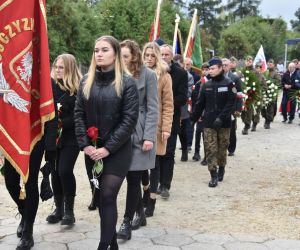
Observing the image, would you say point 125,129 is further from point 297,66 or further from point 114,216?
point 297,66

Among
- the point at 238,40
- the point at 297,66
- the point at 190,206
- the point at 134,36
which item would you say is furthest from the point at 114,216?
the point at 238,40

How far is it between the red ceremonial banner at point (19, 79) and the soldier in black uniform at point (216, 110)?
11.1 feet

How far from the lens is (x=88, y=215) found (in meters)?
5.80

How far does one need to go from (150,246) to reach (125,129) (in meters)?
1.26

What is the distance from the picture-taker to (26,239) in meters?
4.62

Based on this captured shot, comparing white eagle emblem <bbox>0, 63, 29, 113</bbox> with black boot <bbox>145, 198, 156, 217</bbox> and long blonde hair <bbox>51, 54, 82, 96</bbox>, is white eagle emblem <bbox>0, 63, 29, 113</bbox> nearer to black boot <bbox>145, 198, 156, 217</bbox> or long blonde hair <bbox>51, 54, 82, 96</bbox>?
long blonde hair <bbox>51, 54, 82, 96</bbox>

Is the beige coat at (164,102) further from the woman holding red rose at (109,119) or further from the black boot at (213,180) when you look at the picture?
the black boot at (213,180)

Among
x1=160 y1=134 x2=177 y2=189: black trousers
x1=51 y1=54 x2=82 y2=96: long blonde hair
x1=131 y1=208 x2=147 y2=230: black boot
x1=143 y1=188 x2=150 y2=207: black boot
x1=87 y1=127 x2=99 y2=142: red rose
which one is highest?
x1=51 y1=54 x2=82 y2=96: long blonde hair

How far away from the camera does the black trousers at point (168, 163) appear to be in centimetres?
642

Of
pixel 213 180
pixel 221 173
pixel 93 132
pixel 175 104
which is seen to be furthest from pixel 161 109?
pixel 221 173

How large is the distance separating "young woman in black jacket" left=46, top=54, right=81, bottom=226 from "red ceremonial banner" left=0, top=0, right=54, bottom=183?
2.43ft

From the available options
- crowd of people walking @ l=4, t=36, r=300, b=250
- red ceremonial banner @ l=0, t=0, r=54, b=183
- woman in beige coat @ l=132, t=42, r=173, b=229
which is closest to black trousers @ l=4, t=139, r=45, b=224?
crowd of people walking @ l=4, t=36, r=300, b=250

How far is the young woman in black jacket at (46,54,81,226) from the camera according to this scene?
206 inches

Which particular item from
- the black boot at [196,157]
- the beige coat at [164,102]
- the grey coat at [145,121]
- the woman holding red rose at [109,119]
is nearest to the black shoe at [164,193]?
the beige coat at [164,102]
